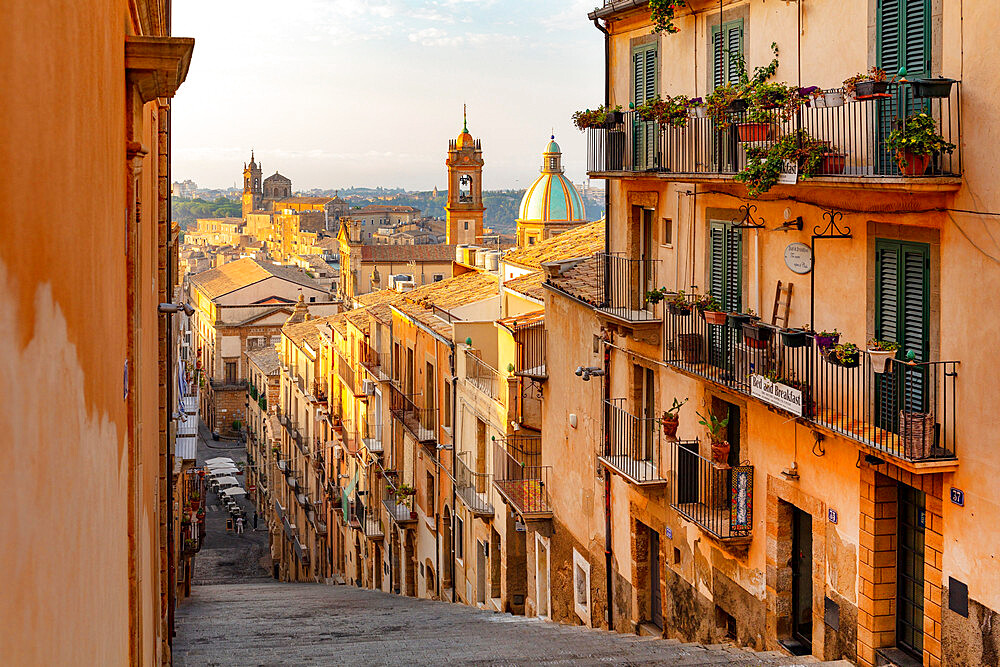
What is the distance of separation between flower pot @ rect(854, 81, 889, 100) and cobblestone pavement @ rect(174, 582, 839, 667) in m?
6.25

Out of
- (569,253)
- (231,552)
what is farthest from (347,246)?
(569,253)

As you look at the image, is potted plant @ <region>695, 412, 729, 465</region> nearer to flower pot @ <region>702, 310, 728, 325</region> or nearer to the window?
flower pot @ <region>702, 310, 728, 325</region>

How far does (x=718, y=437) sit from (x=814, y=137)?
4.53 meters

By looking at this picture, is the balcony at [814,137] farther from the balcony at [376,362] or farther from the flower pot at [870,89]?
the balcony at [376,362]

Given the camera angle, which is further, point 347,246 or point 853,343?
point 347,246

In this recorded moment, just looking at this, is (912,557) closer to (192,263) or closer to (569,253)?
(569,253)

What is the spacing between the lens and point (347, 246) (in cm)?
10419

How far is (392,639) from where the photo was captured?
54.9 feet

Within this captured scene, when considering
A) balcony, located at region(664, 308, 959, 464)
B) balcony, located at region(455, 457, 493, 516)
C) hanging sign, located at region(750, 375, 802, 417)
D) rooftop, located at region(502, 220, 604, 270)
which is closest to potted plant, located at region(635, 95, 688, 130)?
balcony, located at region(664, 308, 959, 464)

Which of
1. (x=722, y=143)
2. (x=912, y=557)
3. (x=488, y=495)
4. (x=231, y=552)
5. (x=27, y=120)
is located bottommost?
(x=231, y=552)

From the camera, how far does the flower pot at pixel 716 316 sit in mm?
14633

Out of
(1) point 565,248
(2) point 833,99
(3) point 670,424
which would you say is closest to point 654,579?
(3) point 670,424

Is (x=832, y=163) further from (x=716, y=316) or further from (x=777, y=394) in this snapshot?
(x=716, y=316)

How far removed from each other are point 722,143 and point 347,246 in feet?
300
